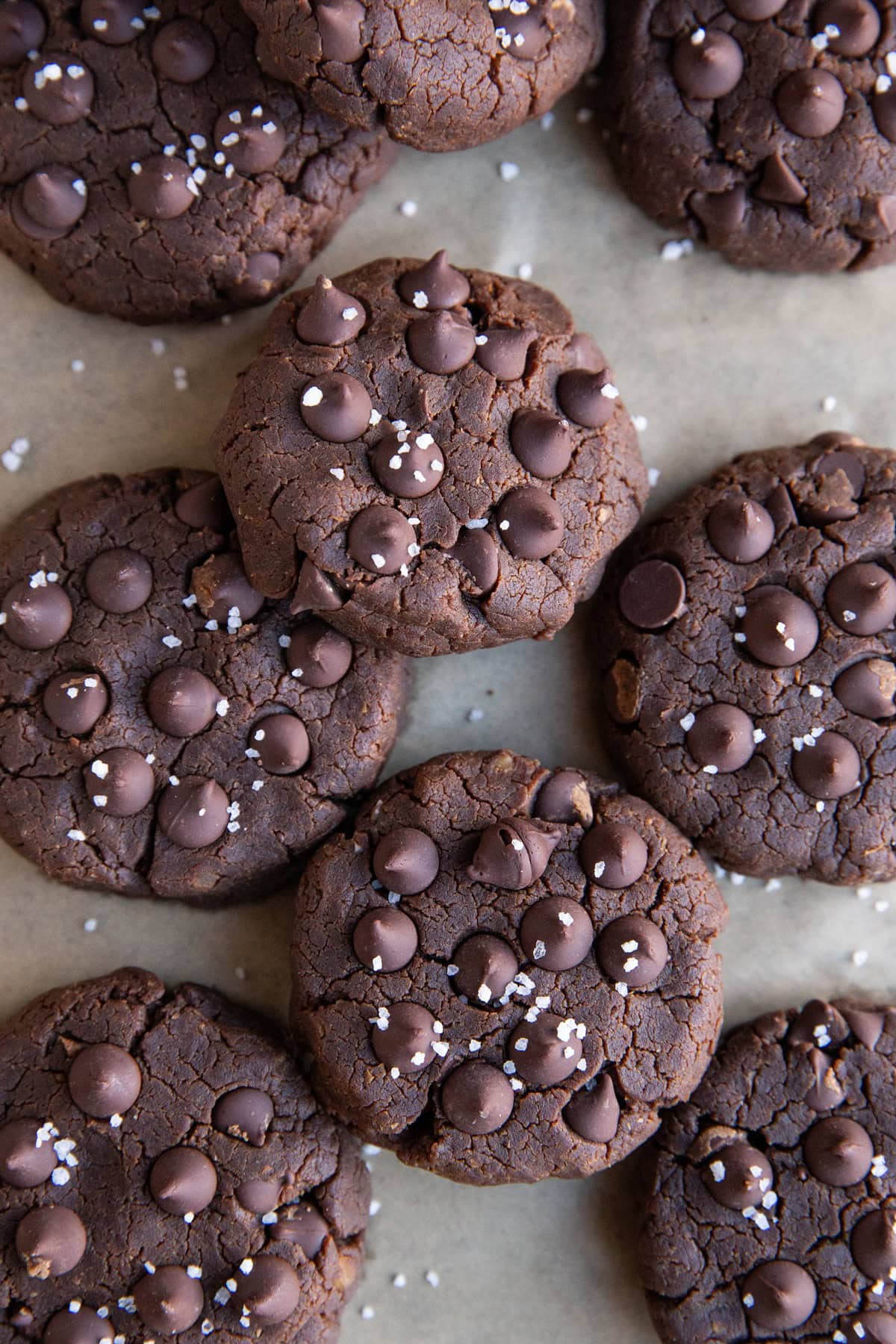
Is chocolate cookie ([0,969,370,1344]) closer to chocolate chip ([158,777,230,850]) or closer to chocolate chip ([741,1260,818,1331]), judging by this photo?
chocolate chip ([158,777,230,850])

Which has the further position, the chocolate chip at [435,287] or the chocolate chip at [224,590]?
the chocolate chip at [224,590]

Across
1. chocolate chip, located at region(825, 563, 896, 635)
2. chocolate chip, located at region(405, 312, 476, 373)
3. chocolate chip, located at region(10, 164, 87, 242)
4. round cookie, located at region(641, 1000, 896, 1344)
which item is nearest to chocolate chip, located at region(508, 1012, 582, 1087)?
round cookie, located at region(641, 1000, 896, 1344)

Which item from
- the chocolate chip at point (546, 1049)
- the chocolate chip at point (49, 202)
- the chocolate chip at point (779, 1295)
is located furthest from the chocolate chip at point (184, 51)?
the chocolate chip at point (779, 1295)

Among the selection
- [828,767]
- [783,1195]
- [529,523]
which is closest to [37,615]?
[529,523]

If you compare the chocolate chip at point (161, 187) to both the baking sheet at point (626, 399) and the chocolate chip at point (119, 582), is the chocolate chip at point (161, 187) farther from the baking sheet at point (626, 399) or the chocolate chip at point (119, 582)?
the chocolate chip at point (119, 582)

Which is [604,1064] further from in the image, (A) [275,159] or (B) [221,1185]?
(A) [275,159]

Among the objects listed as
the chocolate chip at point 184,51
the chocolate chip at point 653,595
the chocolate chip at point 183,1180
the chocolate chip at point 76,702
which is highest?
the chocolate chip at point 184,51

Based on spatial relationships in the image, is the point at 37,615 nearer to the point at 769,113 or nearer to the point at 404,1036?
the point at 404,1036
